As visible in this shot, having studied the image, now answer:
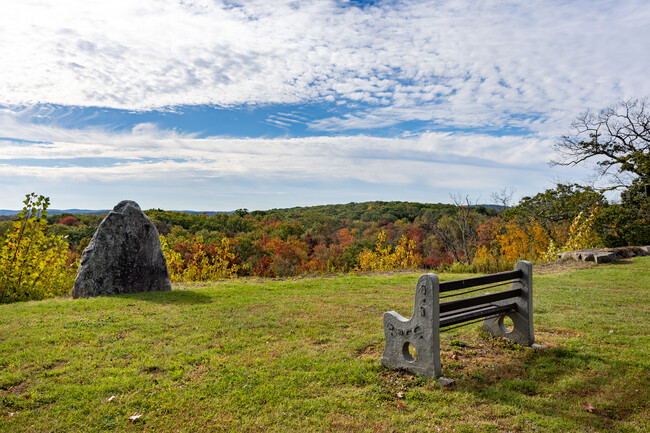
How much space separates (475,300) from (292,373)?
253 centimetres

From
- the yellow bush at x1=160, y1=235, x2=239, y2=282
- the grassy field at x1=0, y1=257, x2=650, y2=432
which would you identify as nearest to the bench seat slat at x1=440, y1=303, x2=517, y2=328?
the grassy field at x1=0, y1=257, x2=650, y2=432

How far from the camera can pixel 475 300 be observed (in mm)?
5211

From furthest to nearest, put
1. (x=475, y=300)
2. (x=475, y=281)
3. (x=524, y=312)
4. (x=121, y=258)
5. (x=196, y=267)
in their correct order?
(x=196, y=267), (x=121, y=258), (x=524, y=312), (x=475, y=300), (x=475, y=281)

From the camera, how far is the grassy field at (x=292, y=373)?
12.5ft

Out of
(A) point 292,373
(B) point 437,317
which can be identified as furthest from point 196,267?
(B) point 437,317

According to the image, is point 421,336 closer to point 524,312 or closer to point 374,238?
point 524,312

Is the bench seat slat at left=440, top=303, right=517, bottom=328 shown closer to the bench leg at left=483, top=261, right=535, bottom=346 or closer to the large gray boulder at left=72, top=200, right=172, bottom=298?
the bench leg at left=483, top=261, right=535, bottom=346

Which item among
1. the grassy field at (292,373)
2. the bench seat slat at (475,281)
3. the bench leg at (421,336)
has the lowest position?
the grassy field at (292,373)

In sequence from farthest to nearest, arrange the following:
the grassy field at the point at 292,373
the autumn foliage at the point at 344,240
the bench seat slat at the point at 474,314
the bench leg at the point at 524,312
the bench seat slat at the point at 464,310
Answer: the autumn foliage at the point at 344,240, the bench leg at the point at 524,312, the bench seat slat at the point at 464,310, the bench seat slat at the point at 474,314, the grassy field at the point at 292,373

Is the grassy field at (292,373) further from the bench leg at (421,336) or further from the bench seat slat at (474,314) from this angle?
the bench seat slat at (474,314)

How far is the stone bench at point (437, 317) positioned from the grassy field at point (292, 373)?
21 centimetres

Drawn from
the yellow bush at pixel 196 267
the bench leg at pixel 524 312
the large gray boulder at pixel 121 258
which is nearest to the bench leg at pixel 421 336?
the bench leg at pixel 524 312

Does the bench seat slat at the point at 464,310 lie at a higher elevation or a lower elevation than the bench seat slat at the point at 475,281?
lower

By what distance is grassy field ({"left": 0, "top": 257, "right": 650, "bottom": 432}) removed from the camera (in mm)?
3820
